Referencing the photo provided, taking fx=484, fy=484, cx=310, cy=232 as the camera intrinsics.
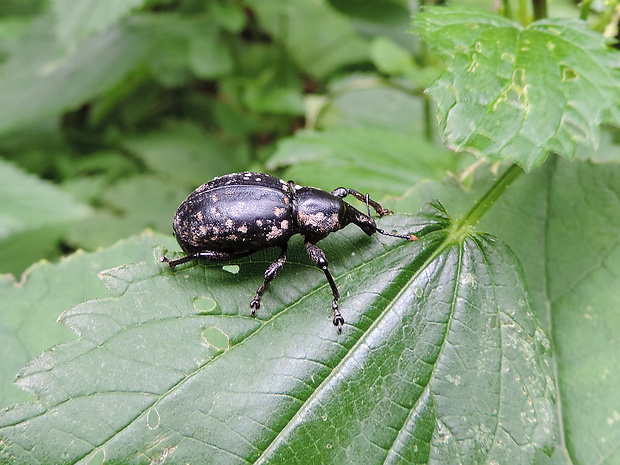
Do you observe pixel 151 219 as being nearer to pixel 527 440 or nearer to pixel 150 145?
pixel 150 145

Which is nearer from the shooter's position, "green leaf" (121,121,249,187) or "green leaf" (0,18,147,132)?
"green leaf" (0,18,147,132)

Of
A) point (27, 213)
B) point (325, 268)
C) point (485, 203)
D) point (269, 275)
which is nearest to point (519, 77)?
point (485, 203)

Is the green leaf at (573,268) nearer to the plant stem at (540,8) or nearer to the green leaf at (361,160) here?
the plant stem at (540,8)

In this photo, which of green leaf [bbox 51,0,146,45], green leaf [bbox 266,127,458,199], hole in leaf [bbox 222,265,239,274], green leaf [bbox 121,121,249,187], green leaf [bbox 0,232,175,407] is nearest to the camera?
hole in leaf [bbox 222,265,239,274]

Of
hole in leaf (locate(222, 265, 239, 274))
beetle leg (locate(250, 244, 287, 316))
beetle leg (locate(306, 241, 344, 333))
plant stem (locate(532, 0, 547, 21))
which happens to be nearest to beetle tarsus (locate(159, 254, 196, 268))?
hole in leaf (locate(222, 265, 239, 274))

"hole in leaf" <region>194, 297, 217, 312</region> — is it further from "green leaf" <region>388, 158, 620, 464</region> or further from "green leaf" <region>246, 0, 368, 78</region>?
"green leaf" <region>246, 0, 368, 78</region>

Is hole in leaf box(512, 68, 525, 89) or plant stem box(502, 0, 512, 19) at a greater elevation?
plant stem box(502, 0, 512, 19)

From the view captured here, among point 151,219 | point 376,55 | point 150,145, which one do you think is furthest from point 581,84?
point 150,145
